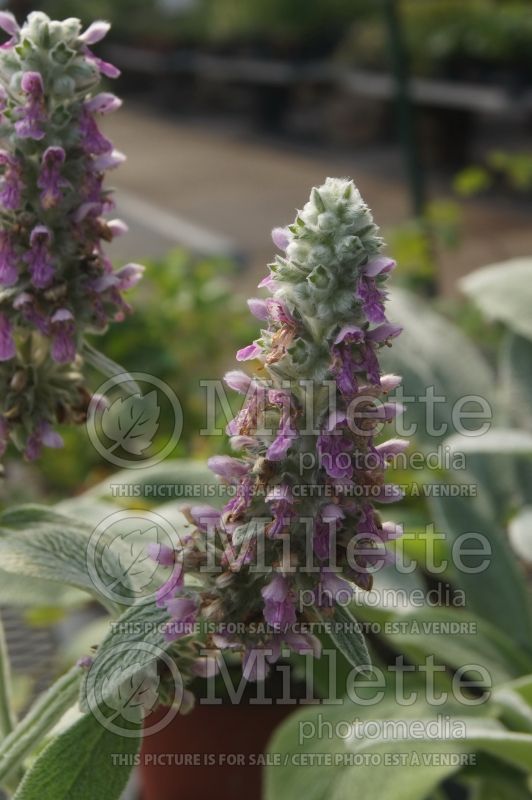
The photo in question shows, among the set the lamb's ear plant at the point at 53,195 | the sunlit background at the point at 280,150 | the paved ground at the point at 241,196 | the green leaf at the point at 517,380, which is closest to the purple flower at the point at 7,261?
the lamb's ear plant at the point at 53,195

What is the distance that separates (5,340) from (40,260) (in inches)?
1.9

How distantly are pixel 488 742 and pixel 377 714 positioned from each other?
0.12 metres

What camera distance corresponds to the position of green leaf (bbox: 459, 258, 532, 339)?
115 cm

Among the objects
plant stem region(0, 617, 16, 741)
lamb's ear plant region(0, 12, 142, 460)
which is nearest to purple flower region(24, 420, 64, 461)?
lamb's ear plant region(0, 12, 142, 460)

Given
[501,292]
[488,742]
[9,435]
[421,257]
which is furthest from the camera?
[421,257]

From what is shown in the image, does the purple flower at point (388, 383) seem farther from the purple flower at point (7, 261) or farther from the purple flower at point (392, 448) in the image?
the purple flower at point (7, 261)

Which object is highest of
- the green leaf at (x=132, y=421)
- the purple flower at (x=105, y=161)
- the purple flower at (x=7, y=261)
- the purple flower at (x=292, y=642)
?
the purple flower at (x=105, y=161)

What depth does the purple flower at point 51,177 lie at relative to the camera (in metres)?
0.53

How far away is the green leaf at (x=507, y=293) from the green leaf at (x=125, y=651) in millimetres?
738

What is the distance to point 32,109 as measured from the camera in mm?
525

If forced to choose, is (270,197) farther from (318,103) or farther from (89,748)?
(89,748)

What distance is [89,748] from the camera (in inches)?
20.3

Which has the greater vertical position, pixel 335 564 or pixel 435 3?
pixel 435 3

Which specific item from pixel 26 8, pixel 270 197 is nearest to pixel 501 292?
pixel 270 197
